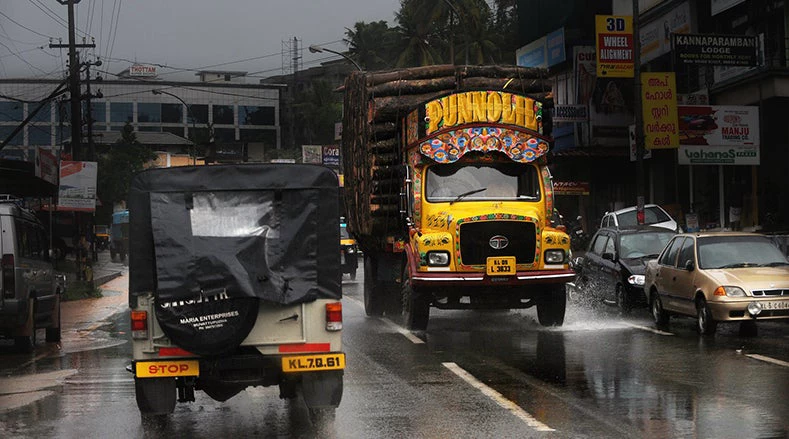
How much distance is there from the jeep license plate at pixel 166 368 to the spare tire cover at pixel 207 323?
19cm

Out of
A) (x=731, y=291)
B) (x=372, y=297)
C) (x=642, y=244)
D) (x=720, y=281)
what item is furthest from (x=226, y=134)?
(x=731, y=291)

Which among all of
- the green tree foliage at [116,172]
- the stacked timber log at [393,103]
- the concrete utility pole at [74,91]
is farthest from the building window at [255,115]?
the stacked timber log at [393,103]

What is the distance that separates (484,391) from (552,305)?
6.88m

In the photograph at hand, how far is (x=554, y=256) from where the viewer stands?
17.0 m

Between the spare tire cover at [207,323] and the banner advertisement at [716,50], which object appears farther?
the banner advertisement at [716,50]

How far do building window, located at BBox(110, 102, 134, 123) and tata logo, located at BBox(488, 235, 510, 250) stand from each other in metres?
122

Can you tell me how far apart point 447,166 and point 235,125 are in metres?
120

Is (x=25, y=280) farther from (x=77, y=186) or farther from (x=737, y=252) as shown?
(x=77, y=186)

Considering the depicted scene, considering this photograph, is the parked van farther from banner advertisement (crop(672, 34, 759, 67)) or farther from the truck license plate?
banner advertisement (crop(672, 34, 759, 67))

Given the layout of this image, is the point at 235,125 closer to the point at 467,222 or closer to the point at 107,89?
the point at 107,89

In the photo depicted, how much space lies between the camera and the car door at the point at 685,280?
16984mm

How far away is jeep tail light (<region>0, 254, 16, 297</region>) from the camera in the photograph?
15828 millimetres

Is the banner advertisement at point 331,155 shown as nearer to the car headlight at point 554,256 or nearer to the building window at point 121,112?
the car headlight at point 554,256

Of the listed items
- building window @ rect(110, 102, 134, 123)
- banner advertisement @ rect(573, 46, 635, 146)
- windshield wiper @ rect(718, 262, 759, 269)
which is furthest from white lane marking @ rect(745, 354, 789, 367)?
building window @ rect(110, 102, 134, 123)
